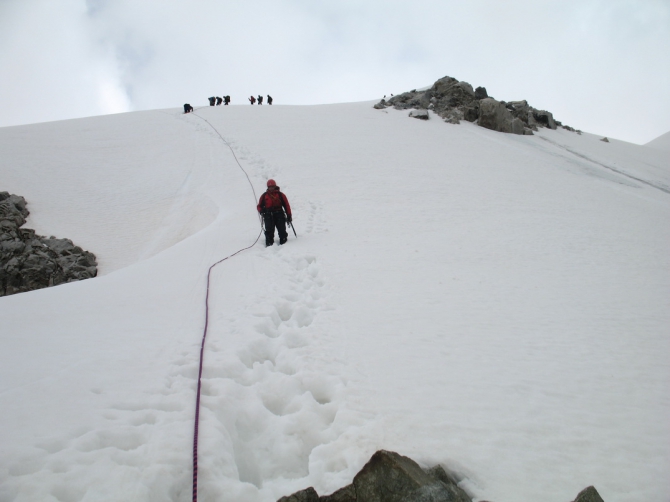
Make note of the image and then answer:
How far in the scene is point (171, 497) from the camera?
86.6 inches

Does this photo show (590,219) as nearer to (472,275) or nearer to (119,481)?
(472,275)

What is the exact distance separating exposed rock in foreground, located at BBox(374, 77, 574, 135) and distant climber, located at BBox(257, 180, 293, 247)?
21.0 m

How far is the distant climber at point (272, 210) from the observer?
26.0ft

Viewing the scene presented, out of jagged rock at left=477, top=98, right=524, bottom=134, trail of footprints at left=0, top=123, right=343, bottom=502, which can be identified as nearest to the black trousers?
trail of footprints at left=0, top=123, right=343, bottom=502

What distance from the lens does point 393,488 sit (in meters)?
2.08

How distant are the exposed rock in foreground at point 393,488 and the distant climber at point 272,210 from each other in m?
6.20

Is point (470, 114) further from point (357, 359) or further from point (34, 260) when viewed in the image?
point (357, 359)

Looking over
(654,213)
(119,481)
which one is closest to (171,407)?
(119,481)

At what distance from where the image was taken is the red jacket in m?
7.92

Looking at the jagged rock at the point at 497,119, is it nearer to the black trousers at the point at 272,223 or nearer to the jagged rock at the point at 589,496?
the black trousers at the point at 272,223

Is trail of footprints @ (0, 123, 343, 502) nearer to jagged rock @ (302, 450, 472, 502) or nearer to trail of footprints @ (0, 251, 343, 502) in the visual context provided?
trail of footprints @ (0, 251, 343, 502)

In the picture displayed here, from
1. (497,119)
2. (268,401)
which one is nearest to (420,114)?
(497,119)

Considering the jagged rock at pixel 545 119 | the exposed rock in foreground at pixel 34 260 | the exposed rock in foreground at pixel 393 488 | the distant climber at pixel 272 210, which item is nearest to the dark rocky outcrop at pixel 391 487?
the exposed rock in foreground at pixel 393 488

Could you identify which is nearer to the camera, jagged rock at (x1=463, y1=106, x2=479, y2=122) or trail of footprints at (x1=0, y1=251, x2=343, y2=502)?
trail of footprints at (x1=0, y1=251, x2=343, y2=502)
